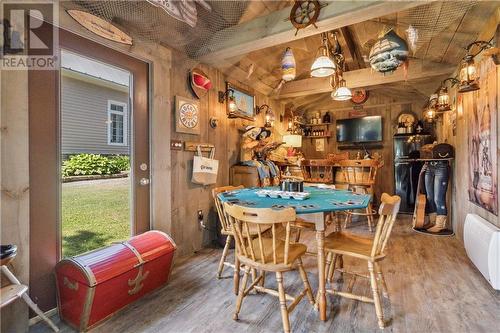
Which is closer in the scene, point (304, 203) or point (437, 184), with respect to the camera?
point (304, 203)

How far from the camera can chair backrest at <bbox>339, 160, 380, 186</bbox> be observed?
4.58 metres

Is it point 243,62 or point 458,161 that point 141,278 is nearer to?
point 243,62

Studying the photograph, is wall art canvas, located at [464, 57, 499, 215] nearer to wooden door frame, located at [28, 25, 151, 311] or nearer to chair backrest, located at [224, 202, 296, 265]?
chair backrest, located at [224, 202, 296, 265]

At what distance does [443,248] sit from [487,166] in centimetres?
133

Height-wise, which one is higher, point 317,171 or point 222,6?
point 222,6

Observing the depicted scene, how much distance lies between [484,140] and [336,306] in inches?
89.6

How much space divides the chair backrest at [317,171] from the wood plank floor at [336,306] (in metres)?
2.54

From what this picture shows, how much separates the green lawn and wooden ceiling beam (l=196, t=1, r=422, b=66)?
6.12 feet

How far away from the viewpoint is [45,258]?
185cm

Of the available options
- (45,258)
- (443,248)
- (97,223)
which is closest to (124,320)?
(45,258)

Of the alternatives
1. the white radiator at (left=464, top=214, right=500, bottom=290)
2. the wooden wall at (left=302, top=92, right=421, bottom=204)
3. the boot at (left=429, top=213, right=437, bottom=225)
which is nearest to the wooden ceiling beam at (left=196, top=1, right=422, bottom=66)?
the white radiator at (left=464, top=214, right=500, bottom=290)

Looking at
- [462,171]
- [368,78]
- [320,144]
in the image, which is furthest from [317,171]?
[462,171]

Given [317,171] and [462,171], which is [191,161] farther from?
[462,171]

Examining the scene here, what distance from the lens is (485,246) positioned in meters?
2.23
